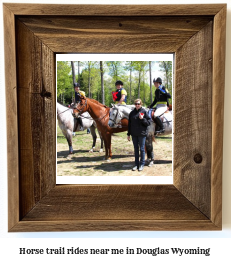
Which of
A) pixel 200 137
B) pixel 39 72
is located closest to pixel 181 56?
pixel 200 137

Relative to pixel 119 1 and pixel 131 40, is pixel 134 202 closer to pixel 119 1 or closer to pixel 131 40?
pixel 131 40

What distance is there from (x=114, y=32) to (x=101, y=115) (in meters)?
0.24

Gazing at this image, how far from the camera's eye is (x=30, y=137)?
0.75 m

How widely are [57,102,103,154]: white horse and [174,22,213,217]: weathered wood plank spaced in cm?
25

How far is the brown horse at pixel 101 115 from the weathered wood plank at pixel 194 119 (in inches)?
6.9

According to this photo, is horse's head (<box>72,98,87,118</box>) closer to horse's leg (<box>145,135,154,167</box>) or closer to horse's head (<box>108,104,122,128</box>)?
horse's head (<box>108,104,122,128</box>)

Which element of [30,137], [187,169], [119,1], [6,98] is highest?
[119,1]

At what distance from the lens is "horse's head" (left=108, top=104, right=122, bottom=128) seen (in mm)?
783

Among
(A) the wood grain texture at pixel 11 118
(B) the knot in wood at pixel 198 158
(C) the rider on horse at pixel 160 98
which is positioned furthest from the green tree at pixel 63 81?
(B) the knot in wood at pixel 198 158

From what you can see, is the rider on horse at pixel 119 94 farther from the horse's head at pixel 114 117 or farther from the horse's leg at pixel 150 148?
the horse's leg at pixel 150 148

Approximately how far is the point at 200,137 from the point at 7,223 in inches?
25.0

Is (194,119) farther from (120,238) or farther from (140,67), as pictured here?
(120,238)

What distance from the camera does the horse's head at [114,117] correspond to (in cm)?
78

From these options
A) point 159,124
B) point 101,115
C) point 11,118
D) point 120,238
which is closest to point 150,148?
point 159,124
